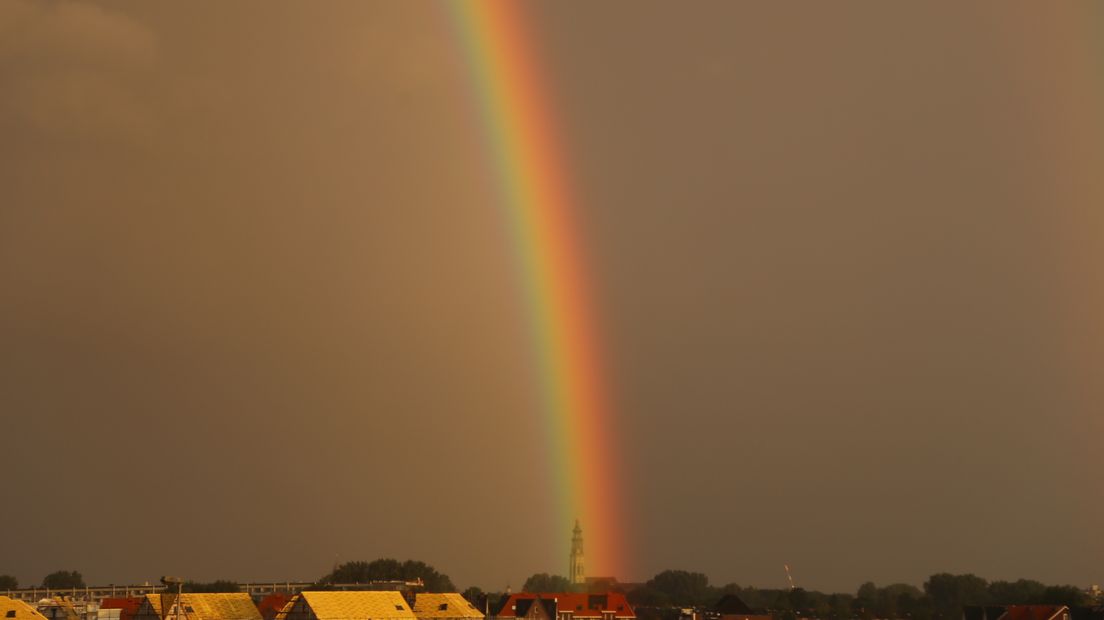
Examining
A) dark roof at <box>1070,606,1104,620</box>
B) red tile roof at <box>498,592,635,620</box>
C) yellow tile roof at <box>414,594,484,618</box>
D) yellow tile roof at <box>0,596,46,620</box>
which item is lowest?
yellow tile roof at <box>0,596,46,620</box>

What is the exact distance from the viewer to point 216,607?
107 meters

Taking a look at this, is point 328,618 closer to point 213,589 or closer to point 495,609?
point 495,609

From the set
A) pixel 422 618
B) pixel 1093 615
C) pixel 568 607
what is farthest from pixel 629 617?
pixel 1093 615

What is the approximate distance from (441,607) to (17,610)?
126ft

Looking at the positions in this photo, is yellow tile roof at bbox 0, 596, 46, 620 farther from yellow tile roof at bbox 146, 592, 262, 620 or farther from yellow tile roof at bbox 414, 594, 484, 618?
yellow tile roof at bbox 414, 594, 484, 618

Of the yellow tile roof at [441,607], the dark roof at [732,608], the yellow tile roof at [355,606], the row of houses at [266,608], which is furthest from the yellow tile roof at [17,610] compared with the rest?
the dark roof at [732,608]

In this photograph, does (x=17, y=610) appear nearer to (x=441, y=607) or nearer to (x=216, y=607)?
(x=216, y=607)

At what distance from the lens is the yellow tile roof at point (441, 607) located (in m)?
126

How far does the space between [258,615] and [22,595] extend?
6083 centimetres

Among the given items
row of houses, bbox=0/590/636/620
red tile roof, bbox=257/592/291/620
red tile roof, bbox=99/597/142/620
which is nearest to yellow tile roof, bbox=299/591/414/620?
row of houses, bbox=0/590/636/620

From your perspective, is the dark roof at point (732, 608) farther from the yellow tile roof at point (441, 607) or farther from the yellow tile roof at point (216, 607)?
the yellow tile roof at point (216, 607)

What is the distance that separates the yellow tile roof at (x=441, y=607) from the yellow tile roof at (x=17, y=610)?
111ft

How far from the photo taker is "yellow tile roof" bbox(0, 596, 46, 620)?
107 meters

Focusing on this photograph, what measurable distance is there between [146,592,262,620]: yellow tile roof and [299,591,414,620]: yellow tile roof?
9360 mm
